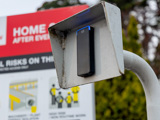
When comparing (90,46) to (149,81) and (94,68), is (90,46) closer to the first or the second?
(94,68)

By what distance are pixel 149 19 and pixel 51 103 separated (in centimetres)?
1185

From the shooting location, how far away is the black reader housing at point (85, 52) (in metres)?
1.63

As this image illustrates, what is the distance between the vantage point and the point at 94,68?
1.63 meters

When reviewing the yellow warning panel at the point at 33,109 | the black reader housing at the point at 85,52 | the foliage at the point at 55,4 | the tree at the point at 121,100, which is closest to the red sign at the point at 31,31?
the yellow warning panel at the point at 33,109

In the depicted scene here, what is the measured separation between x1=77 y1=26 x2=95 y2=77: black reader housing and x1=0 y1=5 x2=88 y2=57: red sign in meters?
1.94

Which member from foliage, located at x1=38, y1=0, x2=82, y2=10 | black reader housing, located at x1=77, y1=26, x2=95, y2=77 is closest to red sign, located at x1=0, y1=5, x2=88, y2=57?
black reader housing, located at x1=77, y1=26, x2=95, y2=77

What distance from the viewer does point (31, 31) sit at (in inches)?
148

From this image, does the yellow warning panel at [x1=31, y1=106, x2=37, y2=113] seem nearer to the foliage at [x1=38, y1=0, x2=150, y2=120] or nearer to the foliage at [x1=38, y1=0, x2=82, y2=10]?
the foliage at [x1=38, y1=0, x2=150, y2=120]

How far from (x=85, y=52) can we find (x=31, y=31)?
2222mm

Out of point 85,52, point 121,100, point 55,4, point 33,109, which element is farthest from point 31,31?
point 55,4

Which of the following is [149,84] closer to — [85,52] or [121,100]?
[85,52]

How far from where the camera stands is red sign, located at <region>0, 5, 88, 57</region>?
3670mm

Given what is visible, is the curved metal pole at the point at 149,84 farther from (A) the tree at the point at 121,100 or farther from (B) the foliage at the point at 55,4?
(B) the foliage at the point at 55,4

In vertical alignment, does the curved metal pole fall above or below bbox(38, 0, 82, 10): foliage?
below
